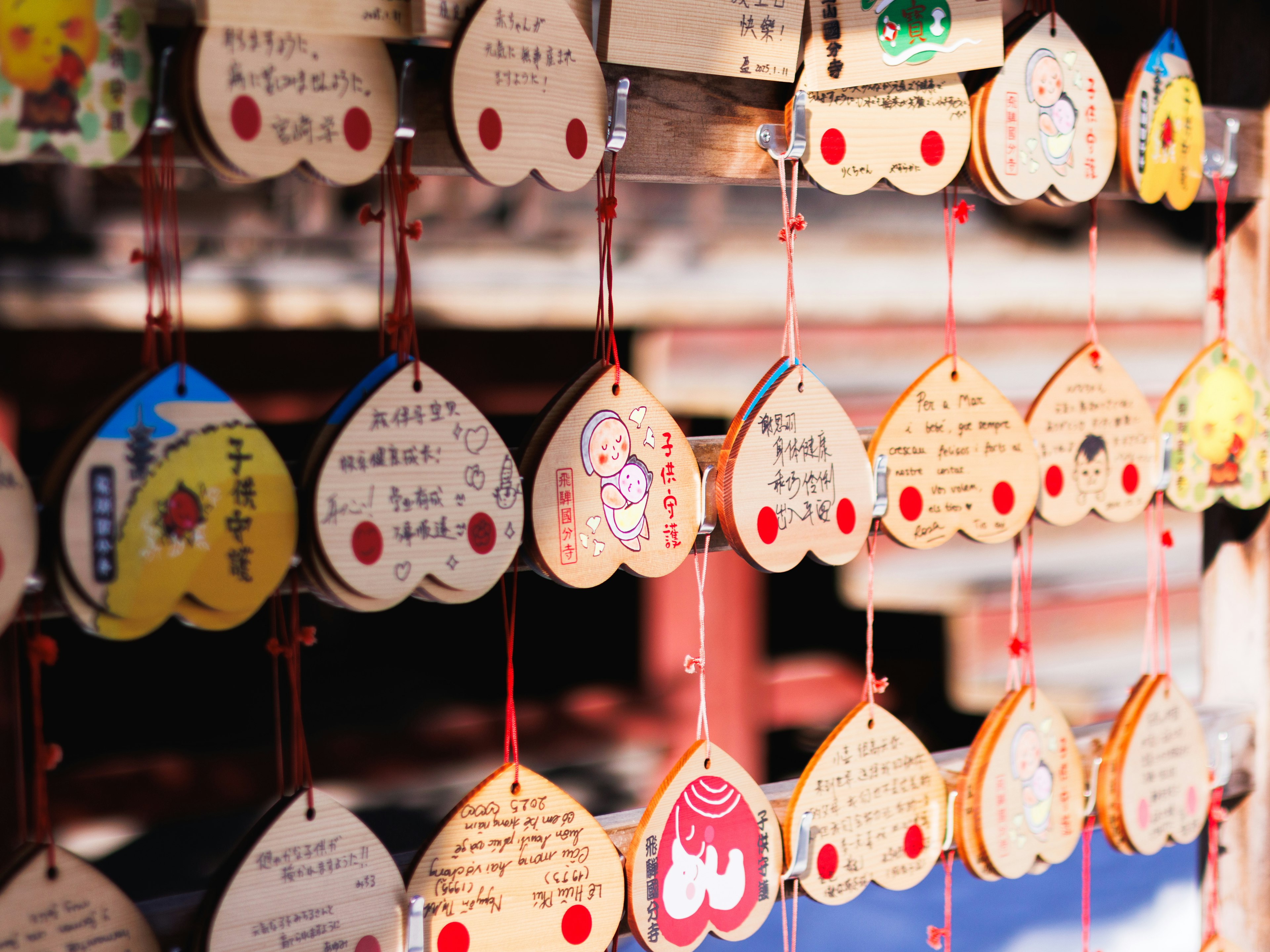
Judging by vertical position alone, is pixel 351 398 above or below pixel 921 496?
above

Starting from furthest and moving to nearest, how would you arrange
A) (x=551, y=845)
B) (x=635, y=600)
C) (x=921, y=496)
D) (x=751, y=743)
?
(x=635, y=600), (x=751, y=743), (x=921, y=496), (x=551, y=845)

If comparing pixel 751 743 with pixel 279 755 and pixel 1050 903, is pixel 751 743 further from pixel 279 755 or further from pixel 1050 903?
pixel 279 755

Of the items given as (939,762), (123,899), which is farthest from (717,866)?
(123,899)

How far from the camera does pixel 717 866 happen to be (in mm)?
1032

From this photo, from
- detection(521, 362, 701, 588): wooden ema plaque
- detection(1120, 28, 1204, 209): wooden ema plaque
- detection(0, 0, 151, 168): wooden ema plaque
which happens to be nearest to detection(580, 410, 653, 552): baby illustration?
detection(521, 362, 701, 588): wooden ema plaque

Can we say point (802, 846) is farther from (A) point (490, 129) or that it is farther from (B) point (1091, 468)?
(A) point (490, 129)

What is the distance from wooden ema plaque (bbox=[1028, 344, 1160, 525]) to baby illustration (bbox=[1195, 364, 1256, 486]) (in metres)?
0.08

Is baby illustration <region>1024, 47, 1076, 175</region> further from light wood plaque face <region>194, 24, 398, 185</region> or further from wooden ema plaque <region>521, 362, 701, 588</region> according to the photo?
light wood plaque face <region>194, 24, 398, 185</region>

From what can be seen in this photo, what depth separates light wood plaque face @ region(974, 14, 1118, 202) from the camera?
111cm

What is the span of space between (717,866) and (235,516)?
535mm

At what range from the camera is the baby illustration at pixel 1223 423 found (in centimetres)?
132

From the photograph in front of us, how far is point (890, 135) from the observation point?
105cm

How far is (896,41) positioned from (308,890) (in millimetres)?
877

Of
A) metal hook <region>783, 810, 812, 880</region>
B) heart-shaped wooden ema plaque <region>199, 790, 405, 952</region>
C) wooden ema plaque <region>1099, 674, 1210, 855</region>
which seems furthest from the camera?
wooden ema plaque <region>1099, 674, 1210, 855</region>
